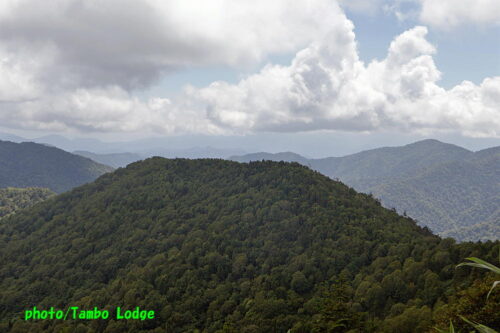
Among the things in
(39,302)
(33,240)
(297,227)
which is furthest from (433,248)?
(33,240)

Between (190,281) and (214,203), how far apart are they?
71.7 metres

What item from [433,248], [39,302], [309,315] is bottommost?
[39,302]

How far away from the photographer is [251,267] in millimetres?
133875

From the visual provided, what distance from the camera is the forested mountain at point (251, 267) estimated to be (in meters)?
86.1

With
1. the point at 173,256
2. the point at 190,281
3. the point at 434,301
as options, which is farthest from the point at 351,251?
the point at 173,256

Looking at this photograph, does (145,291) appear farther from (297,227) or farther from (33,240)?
(33,240)

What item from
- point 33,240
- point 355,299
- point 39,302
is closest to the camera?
point 355,299

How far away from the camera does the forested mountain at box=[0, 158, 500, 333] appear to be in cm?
8606

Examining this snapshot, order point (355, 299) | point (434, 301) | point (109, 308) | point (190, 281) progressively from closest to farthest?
1. point (434, 301)
2. point (355, 299)
3. point (109, 308)
4. point (190, 281)

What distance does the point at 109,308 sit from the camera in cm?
11750

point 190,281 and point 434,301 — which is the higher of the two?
point 434,301

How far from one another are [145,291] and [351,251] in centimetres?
7492

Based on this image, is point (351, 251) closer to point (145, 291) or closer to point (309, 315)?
point (309, 315)

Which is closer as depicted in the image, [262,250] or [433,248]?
[433,248]
